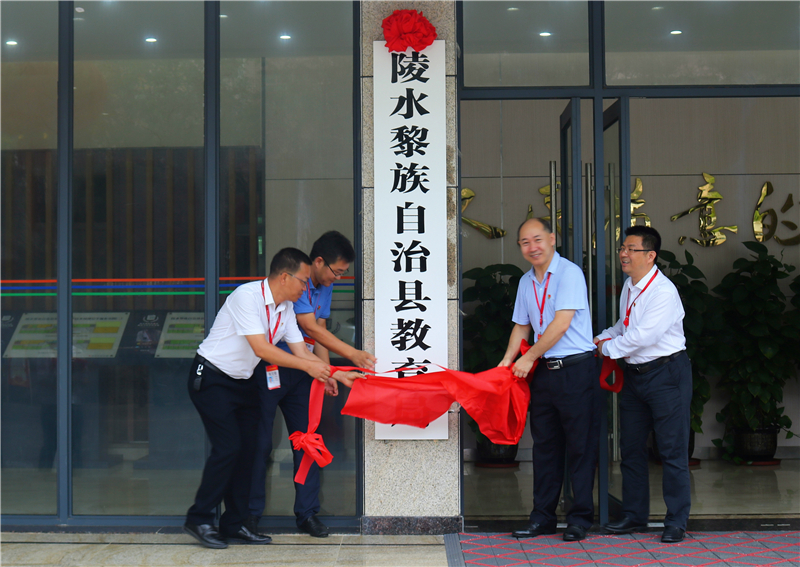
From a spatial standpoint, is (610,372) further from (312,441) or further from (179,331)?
(179,331)

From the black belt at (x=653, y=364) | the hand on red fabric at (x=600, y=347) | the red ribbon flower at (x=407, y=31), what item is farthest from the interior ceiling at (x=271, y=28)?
the black belt at (x=653, y=364)

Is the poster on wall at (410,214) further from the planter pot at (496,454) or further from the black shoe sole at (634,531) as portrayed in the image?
the planter pot at (496,454)

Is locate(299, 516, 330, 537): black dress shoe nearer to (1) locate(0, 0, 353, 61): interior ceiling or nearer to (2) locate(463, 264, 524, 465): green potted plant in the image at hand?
(2) locate(463, 264, 524, 465): green potted plant

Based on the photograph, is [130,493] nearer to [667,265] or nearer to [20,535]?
[20,535]

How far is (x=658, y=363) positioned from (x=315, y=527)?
2.05 m

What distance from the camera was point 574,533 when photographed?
3867 millimetres

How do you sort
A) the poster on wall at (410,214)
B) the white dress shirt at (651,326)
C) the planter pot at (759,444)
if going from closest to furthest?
the white dress shirt at (651,326)
the poster on wall at (410,214)
the planter pot at (759,444)

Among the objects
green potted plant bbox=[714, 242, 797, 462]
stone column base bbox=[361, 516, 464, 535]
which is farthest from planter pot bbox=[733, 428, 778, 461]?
stone column base bbox=[361, 516, 464, 535]

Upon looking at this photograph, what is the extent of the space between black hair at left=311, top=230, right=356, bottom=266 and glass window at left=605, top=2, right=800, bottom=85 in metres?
1.83

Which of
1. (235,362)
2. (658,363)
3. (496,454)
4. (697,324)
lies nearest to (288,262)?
(235,362)

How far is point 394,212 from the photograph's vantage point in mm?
4027

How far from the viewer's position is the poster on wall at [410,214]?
13.1ft

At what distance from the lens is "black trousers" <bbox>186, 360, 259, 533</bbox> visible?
3.71 meters

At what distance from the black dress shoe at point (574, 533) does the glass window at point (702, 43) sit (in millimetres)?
2504
